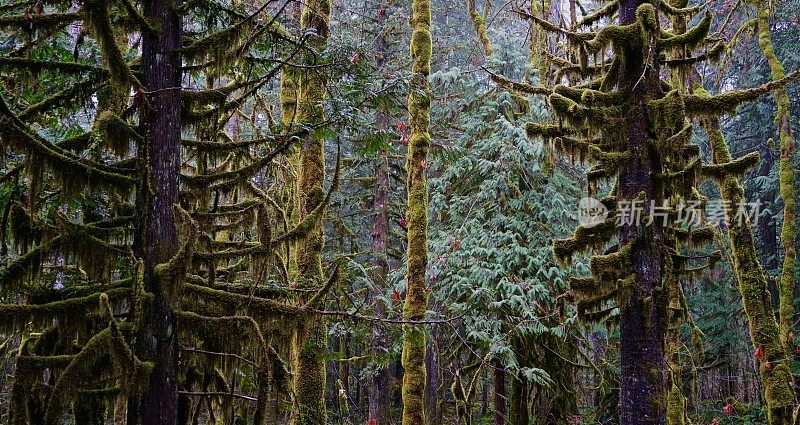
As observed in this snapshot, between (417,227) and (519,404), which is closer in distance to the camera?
(417,227)

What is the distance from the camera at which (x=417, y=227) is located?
8.84 m

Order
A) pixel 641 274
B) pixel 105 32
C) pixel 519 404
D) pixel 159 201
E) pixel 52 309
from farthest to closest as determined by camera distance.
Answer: pixel 519 404, pixel 641 274, pixel 159 201, pixel 52 309, pixel 105 32

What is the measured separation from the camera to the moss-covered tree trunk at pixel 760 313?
8.70 meters

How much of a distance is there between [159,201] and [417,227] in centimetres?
491

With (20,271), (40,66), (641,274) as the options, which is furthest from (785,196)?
(20,271)

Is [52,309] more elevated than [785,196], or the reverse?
[785,196]

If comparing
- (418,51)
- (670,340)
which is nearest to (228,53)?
(418,51)

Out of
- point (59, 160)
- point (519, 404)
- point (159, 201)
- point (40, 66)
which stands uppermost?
point (40, 66)

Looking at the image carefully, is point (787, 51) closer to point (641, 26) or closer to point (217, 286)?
point (641, 26)

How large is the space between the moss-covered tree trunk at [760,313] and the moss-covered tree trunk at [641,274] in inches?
130

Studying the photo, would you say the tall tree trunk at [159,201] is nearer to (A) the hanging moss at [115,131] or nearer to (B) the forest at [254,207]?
(B) the forest at [254,207]

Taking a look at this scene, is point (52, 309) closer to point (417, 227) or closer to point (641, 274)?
point (641, 274)

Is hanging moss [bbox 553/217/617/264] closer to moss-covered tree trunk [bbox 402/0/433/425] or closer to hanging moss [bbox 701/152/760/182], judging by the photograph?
hanging moss [bbox 701/152/760/182]

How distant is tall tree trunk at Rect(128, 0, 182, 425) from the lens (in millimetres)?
4258
